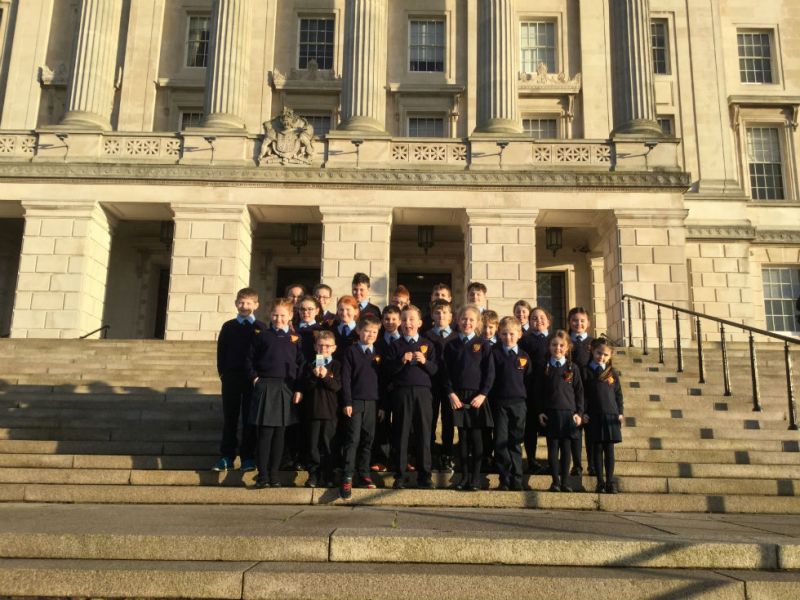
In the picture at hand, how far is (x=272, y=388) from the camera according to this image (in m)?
6.96

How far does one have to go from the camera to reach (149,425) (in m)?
8.85

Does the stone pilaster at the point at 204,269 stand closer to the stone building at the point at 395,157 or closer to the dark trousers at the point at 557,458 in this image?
the stone building at the point at 395,157

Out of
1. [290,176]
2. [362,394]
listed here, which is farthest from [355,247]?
[362,394]

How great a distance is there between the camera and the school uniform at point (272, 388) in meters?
6.81

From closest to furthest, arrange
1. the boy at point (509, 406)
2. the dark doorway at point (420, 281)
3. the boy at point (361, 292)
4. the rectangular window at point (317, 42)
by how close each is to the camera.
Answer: the boy at point (509, 406), the boy at point (361, 292), the dark doorway at point (420, 281), the rectangular window at point (317, 42)

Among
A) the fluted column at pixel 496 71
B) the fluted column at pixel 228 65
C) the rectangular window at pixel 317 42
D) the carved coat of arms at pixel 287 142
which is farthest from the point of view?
the rectangular window at pixel 317 42

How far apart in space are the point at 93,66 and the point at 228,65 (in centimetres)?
417

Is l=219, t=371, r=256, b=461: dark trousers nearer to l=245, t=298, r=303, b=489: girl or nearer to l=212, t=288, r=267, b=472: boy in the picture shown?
l=212, t=288, r=267, b=472: boy

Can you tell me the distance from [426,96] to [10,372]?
55.6ft

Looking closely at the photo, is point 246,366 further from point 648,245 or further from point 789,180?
point 789,180

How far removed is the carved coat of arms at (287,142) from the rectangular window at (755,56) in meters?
17.7

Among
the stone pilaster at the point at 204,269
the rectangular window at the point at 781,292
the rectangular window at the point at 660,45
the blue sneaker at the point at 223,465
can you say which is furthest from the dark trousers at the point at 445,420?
the rectangular window at the point at 660,45

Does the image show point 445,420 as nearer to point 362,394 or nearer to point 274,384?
point 362,394

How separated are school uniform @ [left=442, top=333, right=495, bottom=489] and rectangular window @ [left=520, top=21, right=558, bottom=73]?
1994 centimetres
